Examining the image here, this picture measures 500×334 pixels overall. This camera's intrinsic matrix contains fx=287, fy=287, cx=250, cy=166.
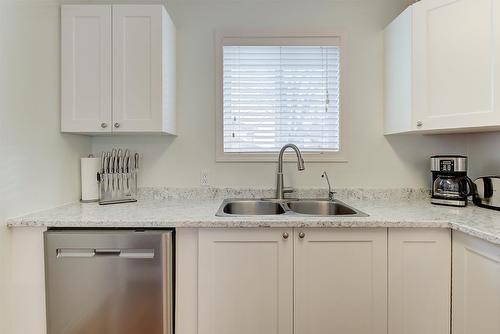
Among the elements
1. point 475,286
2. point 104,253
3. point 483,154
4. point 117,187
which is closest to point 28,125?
point 117,187

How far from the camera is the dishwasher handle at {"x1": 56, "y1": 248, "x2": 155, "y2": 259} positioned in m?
1.37

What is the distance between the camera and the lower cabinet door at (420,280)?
1.38m

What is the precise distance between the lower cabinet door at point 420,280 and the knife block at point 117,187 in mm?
1615

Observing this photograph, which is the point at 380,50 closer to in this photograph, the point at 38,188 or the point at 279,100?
the point at 279,100

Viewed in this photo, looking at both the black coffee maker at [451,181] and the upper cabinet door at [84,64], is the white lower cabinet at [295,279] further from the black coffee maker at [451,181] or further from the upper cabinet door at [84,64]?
the upper cabinet door at [84,64]

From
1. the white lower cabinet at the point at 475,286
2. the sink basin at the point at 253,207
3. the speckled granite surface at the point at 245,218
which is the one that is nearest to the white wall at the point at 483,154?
the speckled granite surface at the point at 245,218

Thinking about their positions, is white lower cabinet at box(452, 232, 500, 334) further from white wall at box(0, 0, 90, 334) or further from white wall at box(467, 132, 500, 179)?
white wall at box(0, 0, 90, 334)

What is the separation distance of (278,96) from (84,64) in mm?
1265

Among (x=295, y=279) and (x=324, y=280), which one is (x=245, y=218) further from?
(x=324, y=280)

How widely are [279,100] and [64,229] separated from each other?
154 cm

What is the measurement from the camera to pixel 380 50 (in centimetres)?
207

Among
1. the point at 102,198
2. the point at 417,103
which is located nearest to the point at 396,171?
the point at 417,103

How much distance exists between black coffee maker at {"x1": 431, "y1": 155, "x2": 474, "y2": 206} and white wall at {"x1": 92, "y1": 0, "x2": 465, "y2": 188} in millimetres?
254

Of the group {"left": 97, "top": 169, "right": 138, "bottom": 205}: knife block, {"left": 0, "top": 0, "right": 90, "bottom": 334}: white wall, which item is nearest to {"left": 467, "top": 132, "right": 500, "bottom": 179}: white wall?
{"left": 97, "top": 169, "right": 138, "bottom": 205}: knife block
